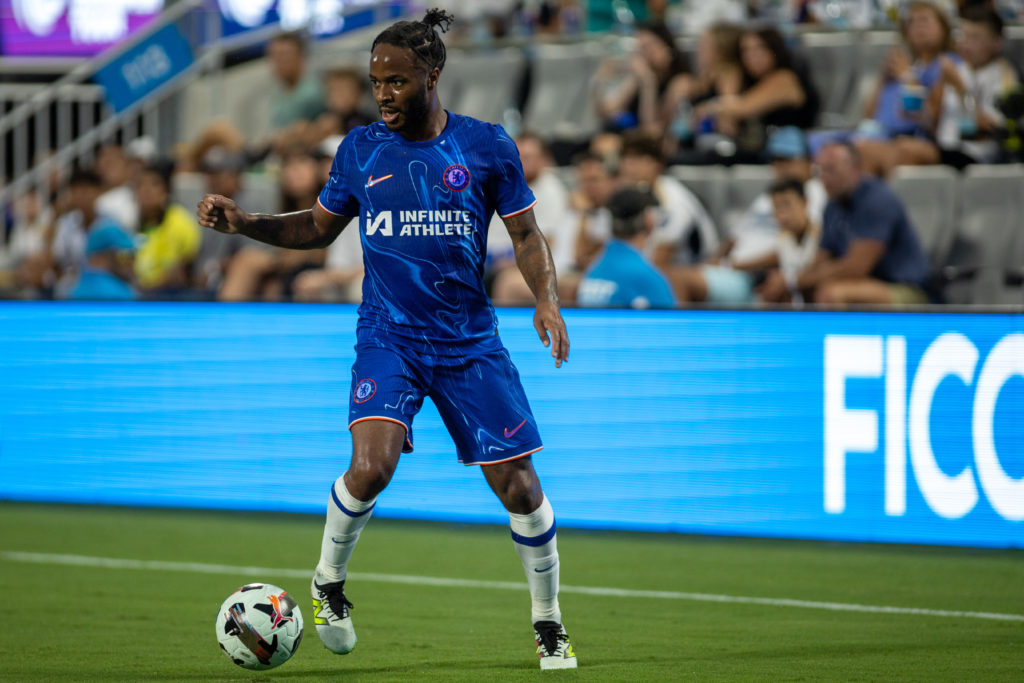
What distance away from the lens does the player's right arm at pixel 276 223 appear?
215 inches

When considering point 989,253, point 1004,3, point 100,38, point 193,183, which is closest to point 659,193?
point 989,253

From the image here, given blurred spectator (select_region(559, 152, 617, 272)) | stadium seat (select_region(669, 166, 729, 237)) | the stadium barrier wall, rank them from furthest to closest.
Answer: stadium seat (select_region(669, 166, 729, 237))
blurred spectator (select_region(559, 152, 617, 272))
the stadium barrier wall

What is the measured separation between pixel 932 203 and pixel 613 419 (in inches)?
144

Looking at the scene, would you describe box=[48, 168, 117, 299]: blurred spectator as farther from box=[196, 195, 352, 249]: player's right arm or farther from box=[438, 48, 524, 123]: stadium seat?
box=[196, 195, 352, 249]: player's right arm

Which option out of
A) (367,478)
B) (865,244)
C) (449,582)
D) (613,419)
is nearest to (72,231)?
(613,419)

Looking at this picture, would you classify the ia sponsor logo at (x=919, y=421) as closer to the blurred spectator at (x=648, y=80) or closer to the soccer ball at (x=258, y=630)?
the soccer ball at (x=258, y=630)

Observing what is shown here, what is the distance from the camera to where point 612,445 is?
9.10 metres

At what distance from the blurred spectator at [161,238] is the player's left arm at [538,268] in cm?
829

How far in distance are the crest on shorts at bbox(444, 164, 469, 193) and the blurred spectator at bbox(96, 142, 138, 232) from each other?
10.1m

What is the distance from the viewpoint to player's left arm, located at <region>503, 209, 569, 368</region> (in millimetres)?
5098

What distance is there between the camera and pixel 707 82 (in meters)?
12.8

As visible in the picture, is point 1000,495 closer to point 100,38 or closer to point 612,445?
point 612,445

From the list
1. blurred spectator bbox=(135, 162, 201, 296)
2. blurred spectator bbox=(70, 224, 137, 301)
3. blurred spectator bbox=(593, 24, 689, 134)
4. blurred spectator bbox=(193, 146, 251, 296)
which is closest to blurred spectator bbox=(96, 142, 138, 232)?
blurred spectator bbox=(135, 162, 201, 296)

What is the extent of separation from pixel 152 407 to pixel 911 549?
5001 millimetres
